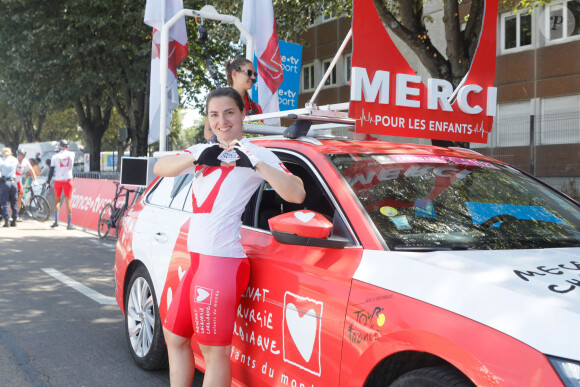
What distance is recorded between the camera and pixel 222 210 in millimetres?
3180

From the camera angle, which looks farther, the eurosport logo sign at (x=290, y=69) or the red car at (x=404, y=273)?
the eurosport logo sign at (x=290, y=69)

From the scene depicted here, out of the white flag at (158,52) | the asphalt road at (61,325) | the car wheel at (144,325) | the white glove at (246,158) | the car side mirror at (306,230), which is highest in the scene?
the white flag at (158,52)

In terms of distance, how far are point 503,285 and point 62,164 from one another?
1337cm

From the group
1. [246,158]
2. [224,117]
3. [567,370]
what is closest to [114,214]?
[224,117]

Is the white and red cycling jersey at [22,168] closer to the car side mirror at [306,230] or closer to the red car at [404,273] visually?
the red car at [404,273]

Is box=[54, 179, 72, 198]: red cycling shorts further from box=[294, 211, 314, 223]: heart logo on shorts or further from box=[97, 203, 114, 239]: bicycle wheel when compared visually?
box=[294, 211, 314, 223]: heart logo on shorts

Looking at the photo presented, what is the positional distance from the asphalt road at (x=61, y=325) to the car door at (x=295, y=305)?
1.46 metres

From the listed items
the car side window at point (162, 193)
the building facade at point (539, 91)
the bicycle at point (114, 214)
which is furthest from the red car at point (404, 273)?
the building facade at point (539, 91)

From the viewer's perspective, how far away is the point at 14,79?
25.2 m

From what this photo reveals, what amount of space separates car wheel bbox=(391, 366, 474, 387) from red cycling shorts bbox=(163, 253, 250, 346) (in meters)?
1.01

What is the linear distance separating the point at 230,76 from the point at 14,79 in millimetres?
22655

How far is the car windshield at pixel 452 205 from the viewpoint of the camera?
291 centimetres

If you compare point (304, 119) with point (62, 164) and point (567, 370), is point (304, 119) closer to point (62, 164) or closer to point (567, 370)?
point (567, 370)

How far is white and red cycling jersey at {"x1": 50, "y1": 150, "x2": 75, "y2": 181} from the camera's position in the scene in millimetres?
14156
